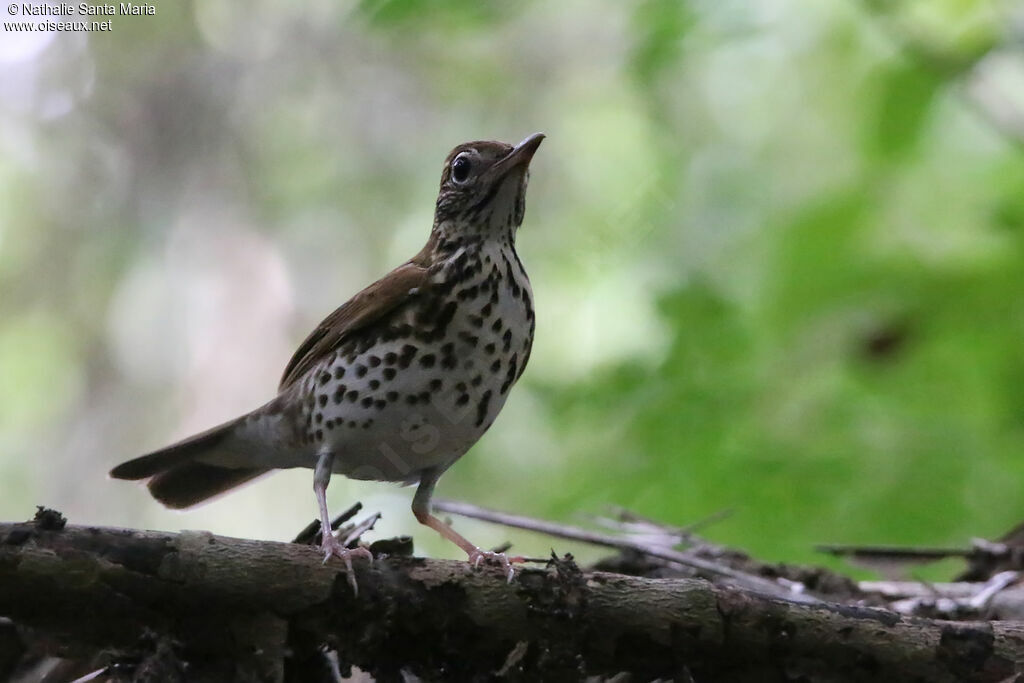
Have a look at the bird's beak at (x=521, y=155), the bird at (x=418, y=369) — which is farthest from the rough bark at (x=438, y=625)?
the bird's beak at (x=521, y=155)

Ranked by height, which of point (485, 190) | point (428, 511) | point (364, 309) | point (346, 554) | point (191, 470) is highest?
point (485, 190)

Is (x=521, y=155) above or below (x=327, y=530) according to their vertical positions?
above

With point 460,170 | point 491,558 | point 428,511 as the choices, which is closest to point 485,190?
point 460,170

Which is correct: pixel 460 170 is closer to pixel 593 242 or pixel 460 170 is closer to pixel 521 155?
pixel 521 155

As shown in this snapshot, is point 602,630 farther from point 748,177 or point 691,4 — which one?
point 748,177

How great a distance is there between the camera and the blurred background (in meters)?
4.35

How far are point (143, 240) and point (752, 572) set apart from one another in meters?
9.35

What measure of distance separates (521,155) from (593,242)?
8.64 feet

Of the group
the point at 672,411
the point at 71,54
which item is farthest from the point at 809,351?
the point at 71,54

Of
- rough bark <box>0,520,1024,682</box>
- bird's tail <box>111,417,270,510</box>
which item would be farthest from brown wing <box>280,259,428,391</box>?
rough bark <box>0,520,1024,682</box>

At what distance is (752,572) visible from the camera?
3.37 metres

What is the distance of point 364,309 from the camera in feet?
10.8

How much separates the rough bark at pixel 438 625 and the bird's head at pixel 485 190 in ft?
4.75

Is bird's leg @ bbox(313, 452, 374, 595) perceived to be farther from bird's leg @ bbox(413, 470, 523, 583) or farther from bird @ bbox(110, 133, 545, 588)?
bird's leg @ bbox(413, 470, 523, 583)
